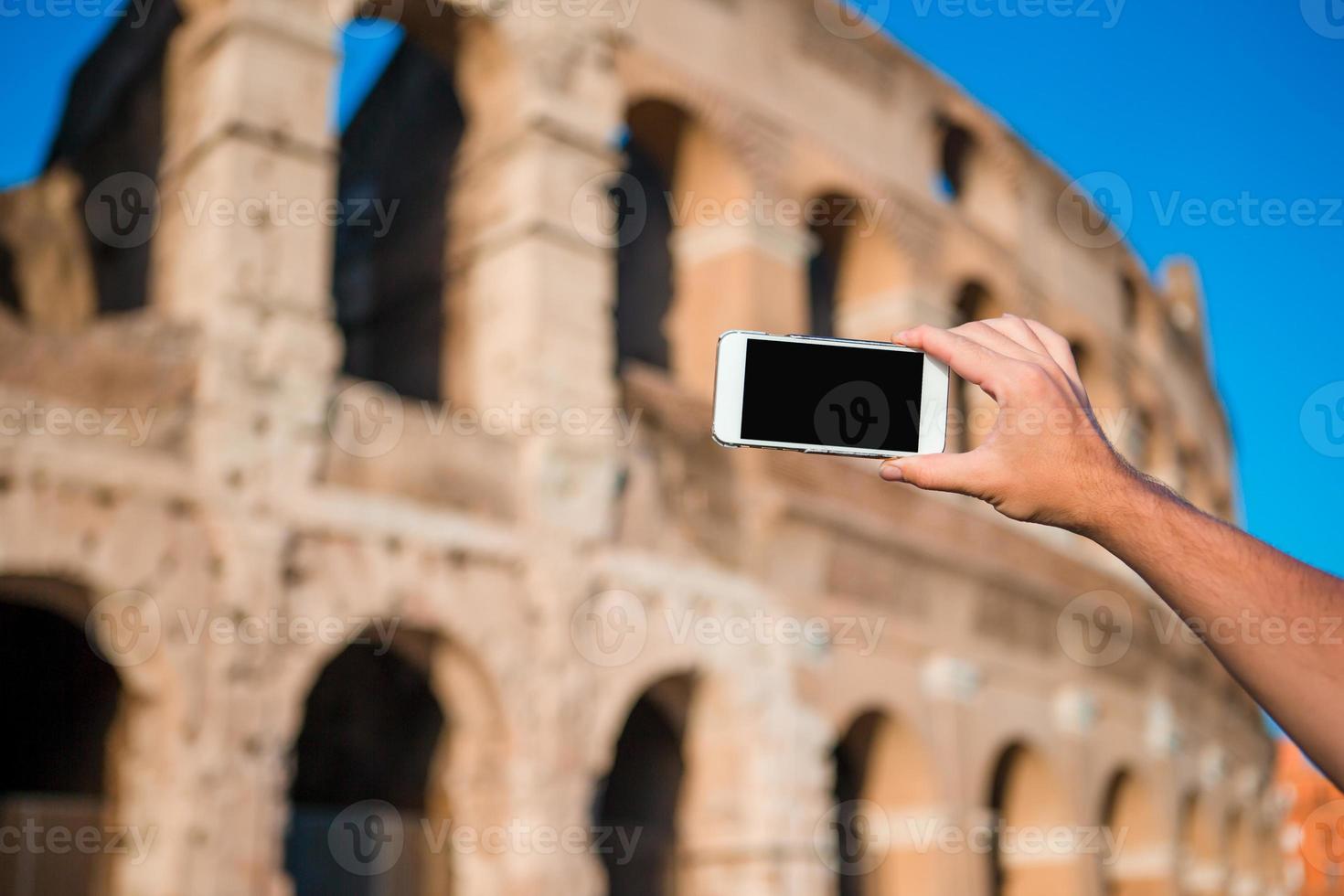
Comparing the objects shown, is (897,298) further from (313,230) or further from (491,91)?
(313,230)

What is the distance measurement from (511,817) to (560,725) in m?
0.63

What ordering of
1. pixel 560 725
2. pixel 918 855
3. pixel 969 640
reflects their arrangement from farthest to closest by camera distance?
pixel 969 640 → pixel 918 855 → pixel 560 725

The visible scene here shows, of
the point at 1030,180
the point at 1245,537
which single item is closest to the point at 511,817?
the point at 1245,537

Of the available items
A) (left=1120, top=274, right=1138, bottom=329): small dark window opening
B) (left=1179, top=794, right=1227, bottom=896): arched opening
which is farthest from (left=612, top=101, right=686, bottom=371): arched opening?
(left=1179, top=794, right=1227, bottom=896): arched opening

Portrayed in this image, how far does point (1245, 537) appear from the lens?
4.19 ft

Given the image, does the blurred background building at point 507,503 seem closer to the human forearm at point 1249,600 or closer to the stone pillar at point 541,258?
the stone pillar at point 541,258
